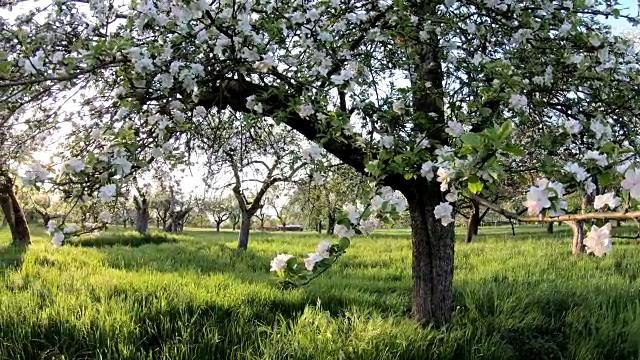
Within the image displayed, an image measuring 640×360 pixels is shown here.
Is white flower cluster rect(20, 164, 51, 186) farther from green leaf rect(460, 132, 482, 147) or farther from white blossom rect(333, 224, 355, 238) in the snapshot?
green leaf rect(460, 132, 482, 147)

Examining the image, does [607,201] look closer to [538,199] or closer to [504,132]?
[538,199]

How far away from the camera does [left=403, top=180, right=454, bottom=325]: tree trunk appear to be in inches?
176

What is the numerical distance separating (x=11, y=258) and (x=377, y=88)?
319 inches

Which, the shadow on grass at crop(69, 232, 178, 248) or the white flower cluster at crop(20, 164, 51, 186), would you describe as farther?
the shadow on grass at crop(69, 232, 178, 248)

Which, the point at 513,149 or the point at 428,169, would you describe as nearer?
the point at 513,149

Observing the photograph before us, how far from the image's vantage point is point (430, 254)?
14.9 ft

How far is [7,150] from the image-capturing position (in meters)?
4.48

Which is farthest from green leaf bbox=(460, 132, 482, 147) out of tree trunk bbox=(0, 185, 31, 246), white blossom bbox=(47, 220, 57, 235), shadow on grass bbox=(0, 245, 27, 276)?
tree trunk bbox=(0, 185, 31, 246)

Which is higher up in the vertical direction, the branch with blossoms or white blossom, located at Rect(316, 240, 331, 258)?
the branch with blossoms

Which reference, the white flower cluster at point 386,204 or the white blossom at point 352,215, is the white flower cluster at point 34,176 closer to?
the white blossom at point 352,215

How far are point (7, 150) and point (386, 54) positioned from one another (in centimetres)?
368

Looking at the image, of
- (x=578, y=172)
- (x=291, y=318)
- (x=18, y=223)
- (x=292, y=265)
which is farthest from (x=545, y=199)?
(x=18, y=223)

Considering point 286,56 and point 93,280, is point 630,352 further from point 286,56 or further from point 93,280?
point 93,280

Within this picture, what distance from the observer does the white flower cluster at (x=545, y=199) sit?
1634 mm
